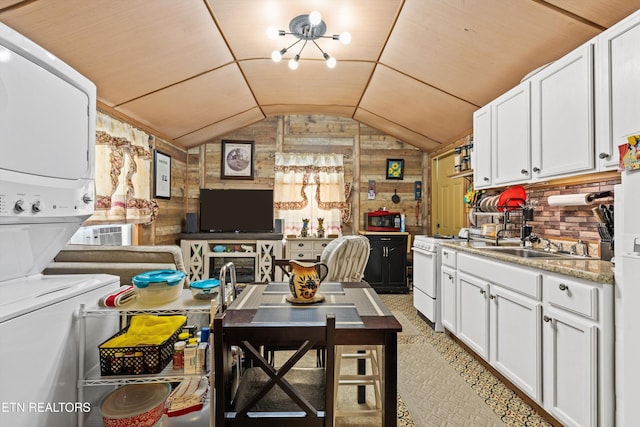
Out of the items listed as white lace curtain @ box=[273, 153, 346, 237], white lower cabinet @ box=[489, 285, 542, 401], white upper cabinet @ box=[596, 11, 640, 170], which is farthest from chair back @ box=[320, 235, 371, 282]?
white lace curtain @ box=[273, 153, 346, 237]

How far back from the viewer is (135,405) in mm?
1511

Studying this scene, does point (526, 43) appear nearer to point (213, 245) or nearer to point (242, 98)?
point (242, 98)

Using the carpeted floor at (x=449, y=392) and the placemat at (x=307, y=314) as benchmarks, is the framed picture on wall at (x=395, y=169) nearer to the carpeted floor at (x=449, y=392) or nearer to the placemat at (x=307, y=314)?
the carpeted floor at (x=449, y=392)

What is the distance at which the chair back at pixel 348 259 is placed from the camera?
2.49 m

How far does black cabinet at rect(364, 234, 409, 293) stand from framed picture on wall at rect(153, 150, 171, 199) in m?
2.82

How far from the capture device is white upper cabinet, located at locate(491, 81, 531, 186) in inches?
96.6

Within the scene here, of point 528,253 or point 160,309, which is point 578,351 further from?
point 160,309

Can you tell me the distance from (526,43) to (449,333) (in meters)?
2.45

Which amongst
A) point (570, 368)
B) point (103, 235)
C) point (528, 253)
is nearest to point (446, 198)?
point (528, 253)

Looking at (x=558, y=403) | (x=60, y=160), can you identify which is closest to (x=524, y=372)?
(x=558, y=403)

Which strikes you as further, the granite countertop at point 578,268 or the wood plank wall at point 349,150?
the wood plank wall at point 349,150

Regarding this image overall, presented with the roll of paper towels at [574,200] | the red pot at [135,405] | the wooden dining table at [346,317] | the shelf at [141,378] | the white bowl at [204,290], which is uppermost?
the roll of paper towels at [574,200]

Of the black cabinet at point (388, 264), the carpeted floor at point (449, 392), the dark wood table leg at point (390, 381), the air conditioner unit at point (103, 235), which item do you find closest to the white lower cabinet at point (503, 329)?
the carpeted floor at point (449, 392)

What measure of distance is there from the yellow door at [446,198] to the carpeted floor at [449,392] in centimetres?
182
